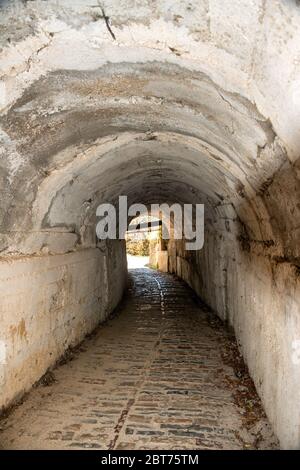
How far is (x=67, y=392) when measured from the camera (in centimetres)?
532

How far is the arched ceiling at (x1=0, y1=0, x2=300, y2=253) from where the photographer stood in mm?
2361

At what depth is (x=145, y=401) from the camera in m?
5.06

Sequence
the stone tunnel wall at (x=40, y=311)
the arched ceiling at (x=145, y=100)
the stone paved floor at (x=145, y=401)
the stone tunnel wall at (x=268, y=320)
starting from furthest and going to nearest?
1. the stone tunnel wall at (x=40, y=311)
2. the stone paved floor at (x=145, y=401)
3. the stone tunnel wall at (x=268, y=320)
4. the arched ceiling at (x=145, y=100)

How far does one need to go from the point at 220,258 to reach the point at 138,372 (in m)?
3.93

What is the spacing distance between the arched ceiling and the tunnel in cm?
1

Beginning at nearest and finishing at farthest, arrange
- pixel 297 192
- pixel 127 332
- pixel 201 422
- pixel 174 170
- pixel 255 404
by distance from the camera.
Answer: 1. pixel 297 192
2. pixel 201 422
3. pixel 255 404
4. pixel 174 170
5. pixel 127 332

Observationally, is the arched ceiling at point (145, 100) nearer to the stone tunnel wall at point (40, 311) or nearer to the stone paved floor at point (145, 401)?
the stone tunnel wall at point (40, 311)

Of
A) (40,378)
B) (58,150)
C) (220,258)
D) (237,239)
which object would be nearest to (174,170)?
(237,239)

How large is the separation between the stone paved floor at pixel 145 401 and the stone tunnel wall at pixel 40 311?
0.31 metres

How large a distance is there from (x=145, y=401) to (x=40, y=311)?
6.67 feet

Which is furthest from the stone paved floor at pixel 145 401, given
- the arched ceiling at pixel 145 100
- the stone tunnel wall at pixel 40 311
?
the arched ceiling at pixel 145 100

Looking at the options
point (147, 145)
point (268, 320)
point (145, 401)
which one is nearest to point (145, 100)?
point (147, 145)

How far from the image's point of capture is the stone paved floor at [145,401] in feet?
13.3

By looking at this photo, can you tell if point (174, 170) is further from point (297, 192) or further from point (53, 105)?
point (297, 192)
